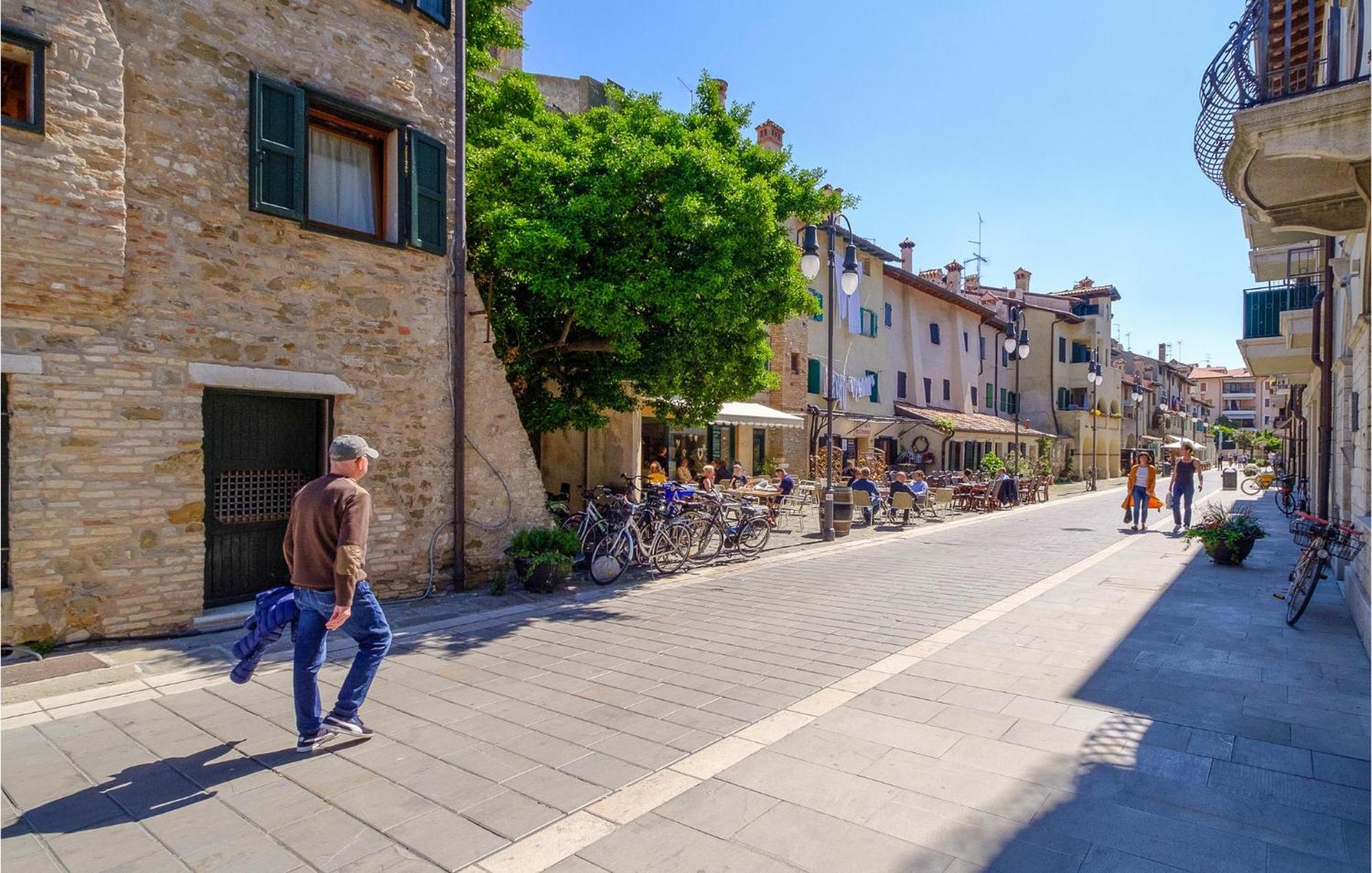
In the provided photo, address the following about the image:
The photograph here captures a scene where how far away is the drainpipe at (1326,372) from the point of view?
34.2ft

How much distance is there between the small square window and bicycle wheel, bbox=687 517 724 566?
8.06m

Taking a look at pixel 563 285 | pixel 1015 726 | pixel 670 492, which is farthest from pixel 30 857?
pixel 670 492

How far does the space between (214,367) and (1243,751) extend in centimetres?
841

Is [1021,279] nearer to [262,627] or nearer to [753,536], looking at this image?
[753,536]

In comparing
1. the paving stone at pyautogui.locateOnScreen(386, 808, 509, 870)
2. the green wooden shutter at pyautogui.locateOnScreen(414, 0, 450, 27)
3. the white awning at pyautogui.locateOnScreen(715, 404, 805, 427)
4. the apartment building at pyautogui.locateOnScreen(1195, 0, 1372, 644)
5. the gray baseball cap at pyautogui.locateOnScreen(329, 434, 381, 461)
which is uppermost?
the green wooden shutter at pyautogui.locateOnScreen(414, 0, 450, 27)

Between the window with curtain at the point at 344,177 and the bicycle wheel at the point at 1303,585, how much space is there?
10285 millimetres

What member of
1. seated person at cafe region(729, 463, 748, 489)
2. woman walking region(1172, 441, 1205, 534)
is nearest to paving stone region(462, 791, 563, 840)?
seated person at cafe region(729, 463, 748, 489)

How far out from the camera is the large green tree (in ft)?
31.1

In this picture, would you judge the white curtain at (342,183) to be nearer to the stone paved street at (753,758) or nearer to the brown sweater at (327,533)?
the stone paved street at (753,758)

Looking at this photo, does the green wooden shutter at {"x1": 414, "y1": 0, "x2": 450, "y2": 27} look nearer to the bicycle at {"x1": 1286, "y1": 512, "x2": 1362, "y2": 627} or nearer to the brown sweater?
the brown sweater

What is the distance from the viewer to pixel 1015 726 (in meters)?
4.72

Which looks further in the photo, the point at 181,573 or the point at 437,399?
the point at 437,399

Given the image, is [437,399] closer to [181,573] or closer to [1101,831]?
[181,573]

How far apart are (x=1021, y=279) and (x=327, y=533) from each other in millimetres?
49713
